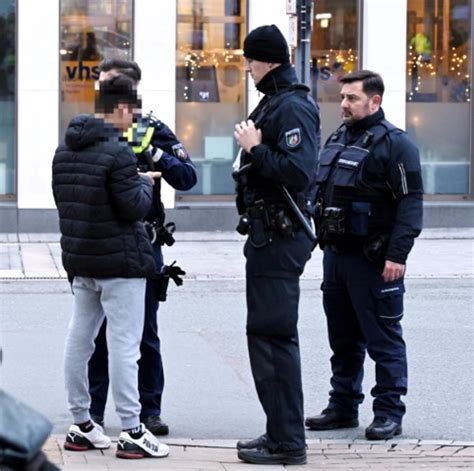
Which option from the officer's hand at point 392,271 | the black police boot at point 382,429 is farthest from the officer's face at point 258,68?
the black police boot at point 382,429

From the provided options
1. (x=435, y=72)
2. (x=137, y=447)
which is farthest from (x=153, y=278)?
(x=435, y=72)

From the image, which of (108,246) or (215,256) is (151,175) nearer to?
(108,246)

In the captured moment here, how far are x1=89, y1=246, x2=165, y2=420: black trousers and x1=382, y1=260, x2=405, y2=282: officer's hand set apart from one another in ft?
3.97

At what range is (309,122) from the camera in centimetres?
646

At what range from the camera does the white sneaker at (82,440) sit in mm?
6781

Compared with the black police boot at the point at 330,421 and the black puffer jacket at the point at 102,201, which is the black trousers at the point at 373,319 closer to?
the black police boot at the point at 330,421

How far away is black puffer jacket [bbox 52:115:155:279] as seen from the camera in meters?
6.45

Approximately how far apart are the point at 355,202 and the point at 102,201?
1.55 m

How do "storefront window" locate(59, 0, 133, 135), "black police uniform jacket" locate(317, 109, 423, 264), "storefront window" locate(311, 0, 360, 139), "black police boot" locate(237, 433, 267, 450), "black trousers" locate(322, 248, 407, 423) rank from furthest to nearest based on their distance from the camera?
"storefront window" locate(311, 0, 360, 139)
"storefront window" locate(59, 0, 133, 135)
"black trousers" locate(322, 248, 407, 423)
"black police uniform jacket" locate(317, 109, 423, 264)
"black police boot" locate(237, 433, 267, 450)

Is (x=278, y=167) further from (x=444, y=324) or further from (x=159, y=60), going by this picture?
(x=159, y=60)

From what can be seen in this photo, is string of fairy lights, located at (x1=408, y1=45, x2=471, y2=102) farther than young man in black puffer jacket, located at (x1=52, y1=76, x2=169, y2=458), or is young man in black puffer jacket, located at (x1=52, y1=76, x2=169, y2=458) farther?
string of fairy lights, located at (x1=408, y1=45, x2=471, y2=102)

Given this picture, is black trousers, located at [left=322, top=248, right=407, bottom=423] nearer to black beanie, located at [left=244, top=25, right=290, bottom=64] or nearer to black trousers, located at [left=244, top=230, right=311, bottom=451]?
black trousers, located at [left=244, top=230, right=311, bottom=451]

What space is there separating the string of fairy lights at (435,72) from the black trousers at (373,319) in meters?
11.9

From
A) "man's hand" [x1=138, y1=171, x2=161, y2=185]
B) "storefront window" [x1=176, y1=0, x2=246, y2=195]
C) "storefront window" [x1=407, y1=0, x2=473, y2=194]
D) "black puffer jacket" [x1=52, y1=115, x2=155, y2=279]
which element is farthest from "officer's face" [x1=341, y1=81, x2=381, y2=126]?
"storefront window" [x1=407, y1=0, x2=473, y2=194]
